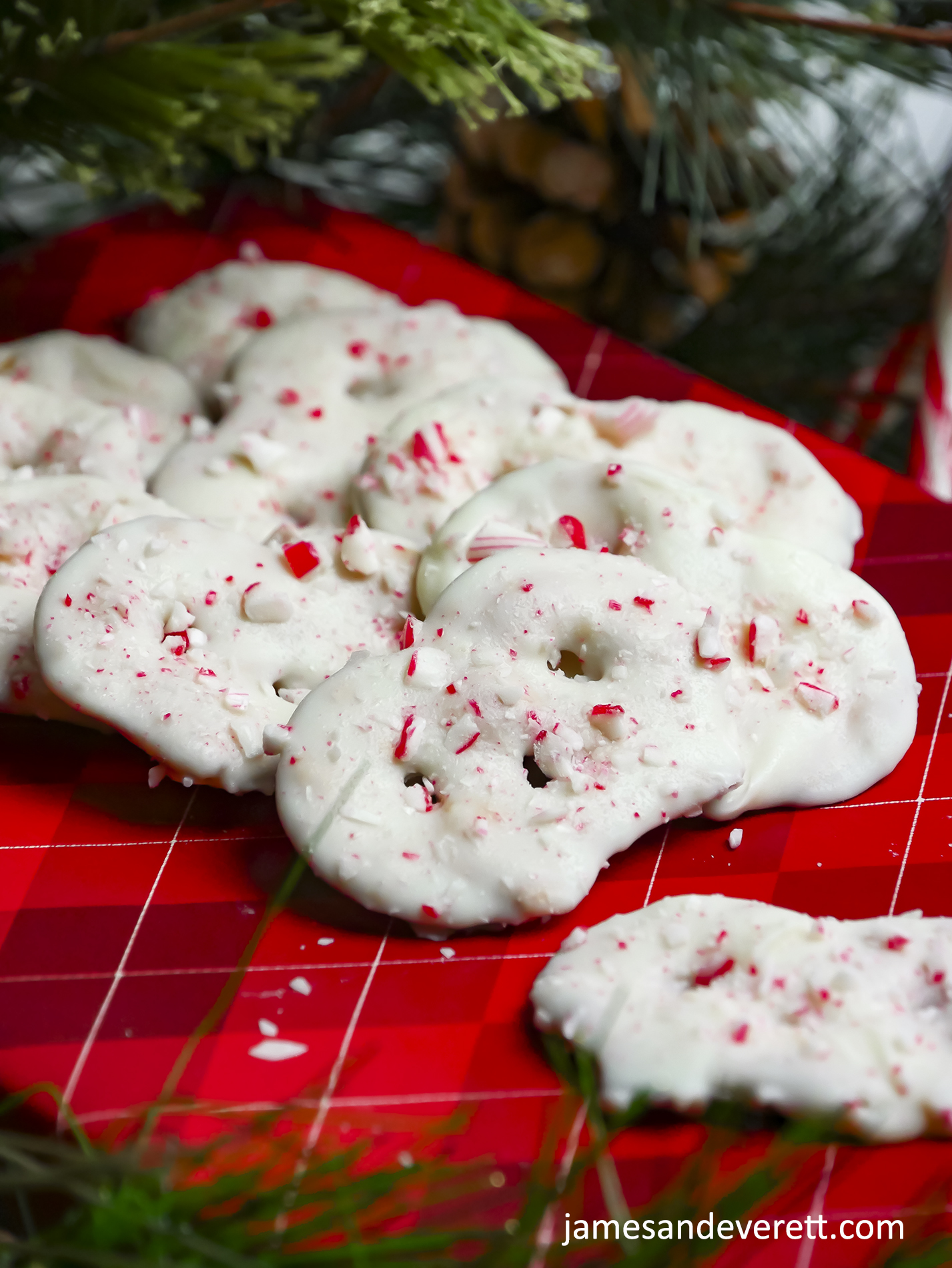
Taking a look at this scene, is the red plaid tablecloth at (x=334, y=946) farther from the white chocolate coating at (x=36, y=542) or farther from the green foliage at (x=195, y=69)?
the green foliage at (x=195, y=69)

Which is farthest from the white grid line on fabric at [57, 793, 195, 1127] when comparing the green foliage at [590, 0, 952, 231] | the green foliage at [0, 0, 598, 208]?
the green foliage at [590, 0, 952, 231]

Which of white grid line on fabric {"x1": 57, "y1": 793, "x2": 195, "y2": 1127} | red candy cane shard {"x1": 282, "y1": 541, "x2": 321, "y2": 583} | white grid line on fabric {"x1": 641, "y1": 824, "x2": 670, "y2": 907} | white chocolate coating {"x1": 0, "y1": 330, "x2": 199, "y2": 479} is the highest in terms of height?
red candy cane shard {"x1": 282, "y1": 541, "x2": 321, "y2": 583}

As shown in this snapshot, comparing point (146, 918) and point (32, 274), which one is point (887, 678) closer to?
point (146, 918)

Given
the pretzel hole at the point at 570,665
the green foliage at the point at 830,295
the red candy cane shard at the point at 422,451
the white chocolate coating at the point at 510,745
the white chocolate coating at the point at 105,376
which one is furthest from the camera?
the green foliage at the point at 830,295

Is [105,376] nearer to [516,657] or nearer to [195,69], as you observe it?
[195,69]

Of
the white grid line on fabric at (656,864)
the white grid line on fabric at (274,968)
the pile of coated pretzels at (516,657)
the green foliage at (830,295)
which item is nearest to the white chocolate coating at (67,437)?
the pile of coated pretzels at (516,657)

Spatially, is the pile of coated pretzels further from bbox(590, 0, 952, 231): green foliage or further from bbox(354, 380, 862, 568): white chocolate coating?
bbox(590, 0, 952, 231): green foliage

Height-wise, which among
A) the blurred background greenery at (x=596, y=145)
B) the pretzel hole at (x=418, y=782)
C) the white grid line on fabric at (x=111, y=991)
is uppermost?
the blurred background greenery at (x=596, y=145)
